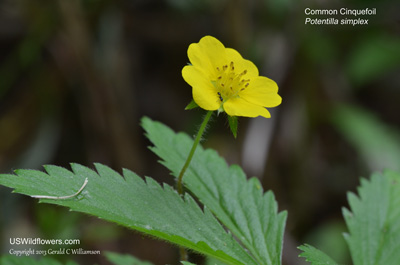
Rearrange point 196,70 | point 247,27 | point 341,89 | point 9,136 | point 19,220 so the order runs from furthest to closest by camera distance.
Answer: point 341,89 → point 247,27 → point 9,136 → point 19,220 → point 196,70

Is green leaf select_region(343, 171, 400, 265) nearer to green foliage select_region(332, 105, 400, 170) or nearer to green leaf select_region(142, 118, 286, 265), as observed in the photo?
green leaf select_region(142, 118, 286, 265)

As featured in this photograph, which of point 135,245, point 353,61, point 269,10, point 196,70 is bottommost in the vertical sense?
point 135,245

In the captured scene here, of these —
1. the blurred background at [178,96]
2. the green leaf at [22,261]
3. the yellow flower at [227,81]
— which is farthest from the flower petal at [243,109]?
the blurred background at [178,96]

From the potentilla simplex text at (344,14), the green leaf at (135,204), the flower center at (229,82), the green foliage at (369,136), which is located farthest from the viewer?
the potentilla simplex text at (344,14)

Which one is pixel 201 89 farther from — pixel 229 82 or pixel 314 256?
pixel 314 256

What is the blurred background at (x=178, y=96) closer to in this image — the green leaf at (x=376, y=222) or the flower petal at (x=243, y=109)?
the green leaf at (x=376, y=222)

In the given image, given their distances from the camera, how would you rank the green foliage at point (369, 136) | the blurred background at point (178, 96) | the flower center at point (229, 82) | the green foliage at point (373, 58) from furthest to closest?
the green foliage at point (373, 58) < the green foliage at point (369, 136) < the blurred background at point (178, 96) < the flower center at point (229, 82)

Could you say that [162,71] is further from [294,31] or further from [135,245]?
[135,245]

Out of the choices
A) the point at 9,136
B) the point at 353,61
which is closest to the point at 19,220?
the point at 9,136
